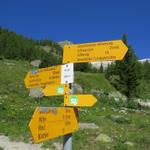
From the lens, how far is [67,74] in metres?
7.18

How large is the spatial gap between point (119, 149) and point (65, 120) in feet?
32.3

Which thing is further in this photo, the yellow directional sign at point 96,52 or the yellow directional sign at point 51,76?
the yellow directional sign at point 51,76

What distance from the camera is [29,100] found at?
31.3 metres

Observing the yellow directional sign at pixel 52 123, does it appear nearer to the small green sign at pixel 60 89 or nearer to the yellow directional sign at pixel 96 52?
the small green sign at pixel 60 89

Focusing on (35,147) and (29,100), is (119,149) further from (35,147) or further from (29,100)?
(29,100)

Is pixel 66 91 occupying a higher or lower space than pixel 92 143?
higher

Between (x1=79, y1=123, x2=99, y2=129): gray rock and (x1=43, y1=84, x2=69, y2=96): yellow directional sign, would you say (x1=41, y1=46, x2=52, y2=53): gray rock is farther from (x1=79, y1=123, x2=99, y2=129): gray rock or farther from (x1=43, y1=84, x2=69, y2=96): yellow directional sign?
(x1=43, y1=84, x2=69, y2=96): yellow directional sign

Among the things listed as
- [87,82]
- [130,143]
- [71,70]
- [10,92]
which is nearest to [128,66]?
[87,82]

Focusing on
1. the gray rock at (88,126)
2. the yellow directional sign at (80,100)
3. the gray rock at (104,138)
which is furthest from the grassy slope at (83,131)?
the yellow directional sign at (80,100)

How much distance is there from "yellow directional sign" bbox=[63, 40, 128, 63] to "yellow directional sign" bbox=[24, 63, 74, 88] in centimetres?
23

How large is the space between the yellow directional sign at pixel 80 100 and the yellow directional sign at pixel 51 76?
0.31 meters

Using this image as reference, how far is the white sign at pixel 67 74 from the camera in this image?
7113mm

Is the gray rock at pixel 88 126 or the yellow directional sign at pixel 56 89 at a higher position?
the yellow directional sign at pixel 56 89

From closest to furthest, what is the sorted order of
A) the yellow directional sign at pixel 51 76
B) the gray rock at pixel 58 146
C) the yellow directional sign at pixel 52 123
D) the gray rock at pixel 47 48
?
1. the yellow directional sign at pixel 52 123
2. the yellow directional sign at pixel 51 76
3. the gray rock at pixel 58 146
4. the gray rock at pixel 47 48
